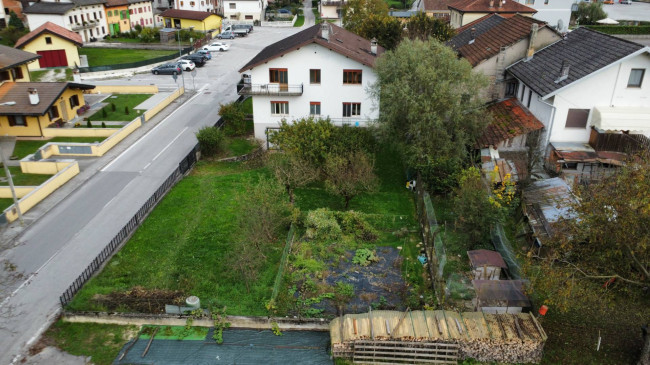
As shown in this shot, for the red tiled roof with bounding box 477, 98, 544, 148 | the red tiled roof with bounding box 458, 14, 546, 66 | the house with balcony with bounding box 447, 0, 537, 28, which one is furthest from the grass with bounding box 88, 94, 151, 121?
the house with balcony with bounding box 447, 0, 537, 28

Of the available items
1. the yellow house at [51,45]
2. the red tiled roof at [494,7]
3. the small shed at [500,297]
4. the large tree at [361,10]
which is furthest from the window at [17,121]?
the red tiled roof at [494,7]

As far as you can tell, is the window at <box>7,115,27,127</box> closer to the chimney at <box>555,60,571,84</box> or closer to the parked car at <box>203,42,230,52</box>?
the parked car at <box>203,42,230,52</box>

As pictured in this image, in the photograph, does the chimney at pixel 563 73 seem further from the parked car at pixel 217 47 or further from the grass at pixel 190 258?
the parked car at pixel 217 47

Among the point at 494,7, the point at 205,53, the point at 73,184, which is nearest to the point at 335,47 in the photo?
the point at 73,184

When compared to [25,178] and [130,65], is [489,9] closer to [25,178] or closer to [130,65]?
[130,65]

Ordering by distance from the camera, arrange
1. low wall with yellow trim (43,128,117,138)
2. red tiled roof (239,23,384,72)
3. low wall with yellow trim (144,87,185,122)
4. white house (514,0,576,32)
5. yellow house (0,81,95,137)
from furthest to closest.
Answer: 1. white house (514,0,576,32)
2. low wall with yellow trim (144,87,185,122)
3. low wall with yellow trim (43,128,117,138)
4. yellow house (0,81,95,137)
5. red tiled roof (239,23,384,72)

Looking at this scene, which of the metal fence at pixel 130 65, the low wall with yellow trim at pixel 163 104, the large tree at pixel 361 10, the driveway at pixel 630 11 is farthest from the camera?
the driveway at pixel 630 11

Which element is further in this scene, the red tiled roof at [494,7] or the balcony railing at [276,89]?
the red tiled roof at [494,7]
